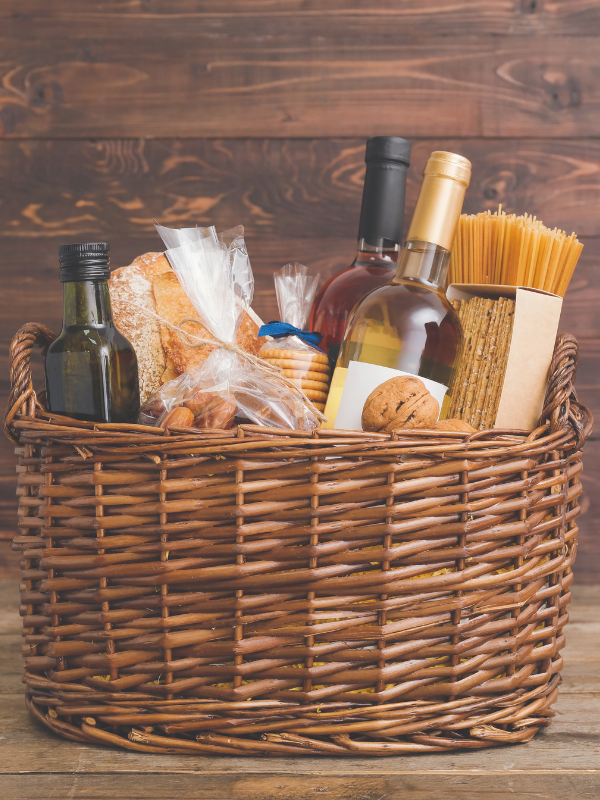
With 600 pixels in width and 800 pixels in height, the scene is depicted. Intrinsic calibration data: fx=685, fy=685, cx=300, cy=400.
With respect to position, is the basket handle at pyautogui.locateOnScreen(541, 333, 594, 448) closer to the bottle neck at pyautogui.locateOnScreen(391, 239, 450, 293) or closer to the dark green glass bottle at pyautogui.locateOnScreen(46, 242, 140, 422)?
the bottle neck at pyautogui.locateOnScreen(391, 239, 450, 293)

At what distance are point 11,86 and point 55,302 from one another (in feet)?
1.22

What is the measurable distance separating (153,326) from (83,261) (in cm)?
17

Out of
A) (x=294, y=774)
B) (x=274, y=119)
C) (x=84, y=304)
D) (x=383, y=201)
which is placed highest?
(x=274, y=119)

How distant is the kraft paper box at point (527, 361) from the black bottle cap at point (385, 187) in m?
0.20

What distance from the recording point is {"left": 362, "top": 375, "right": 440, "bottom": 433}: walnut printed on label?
620 millimetres

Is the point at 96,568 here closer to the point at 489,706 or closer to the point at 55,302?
the point at 489,706

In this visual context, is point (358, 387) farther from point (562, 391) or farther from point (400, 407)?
point (562, 391)

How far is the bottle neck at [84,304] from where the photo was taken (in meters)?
0.65

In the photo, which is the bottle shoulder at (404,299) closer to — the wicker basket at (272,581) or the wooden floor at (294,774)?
the wicker basket at (272,581)

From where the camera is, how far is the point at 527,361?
72 cm

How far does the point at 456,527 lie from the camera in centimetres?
61

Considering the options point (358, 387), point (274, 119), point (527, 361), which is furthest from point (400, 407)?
point (274, 119)

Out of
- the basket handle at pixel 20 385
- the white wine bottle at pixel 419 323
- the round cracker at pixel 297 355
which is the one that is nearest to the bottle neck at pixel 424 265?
the white wine bottle at pixel 419 323

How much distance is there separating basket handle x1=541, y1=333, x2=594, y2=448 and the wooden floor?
0.30 metres
